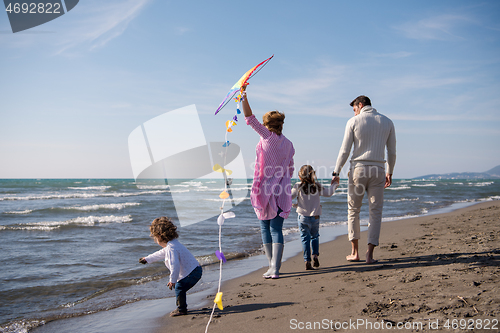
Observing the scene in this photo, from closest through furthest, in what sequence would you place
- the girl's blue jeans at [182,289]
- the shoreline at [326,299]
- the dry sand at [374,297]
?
the dry sand at [374,297] < the shoreline at [326,299] < the girl's blue jeans at [182,289]

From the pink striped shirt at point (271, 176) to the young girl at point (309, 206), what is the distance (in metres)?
0.69

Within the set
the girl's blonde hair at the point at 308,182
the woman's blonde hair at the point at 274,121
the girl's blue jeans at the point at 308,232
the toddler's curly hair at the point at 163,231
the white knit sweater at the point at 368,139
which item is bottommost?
the girl's blue jeans at the point at 308,232

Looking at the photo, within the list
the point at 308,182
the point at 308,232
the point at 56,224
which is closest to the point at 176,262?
the point at 308,232

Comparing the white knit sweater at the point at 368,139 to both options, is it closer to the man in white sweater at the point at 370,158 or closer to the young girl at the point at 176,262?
the man in white sweater at the point at 370,158

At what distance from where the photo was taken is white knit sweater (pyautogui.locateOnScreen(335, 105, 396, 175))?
351 centimetres

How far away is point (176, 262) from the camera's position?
9.29 ft

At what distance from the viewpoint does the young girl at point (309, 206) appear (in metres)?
3.95

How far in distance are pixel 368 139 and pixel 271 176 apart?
1.19 m

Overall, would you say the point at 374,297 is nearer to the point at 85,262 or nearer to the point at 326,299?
the point at 326,299

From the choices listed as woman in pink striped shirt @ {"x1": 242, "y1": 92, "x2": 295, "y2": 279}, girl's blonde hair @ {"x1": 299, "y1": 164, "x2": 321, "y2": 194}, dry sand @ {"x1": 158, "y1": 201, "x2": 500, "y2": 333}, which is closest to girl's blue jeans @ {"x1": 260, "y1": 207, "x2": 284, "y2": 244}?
woman in pink striped shirt @ {"x1": 242, "y1": 92, "x2": 295, "y2": 279}

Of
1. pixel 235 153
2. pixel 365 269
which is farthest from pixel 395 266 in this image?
pixel 235 153

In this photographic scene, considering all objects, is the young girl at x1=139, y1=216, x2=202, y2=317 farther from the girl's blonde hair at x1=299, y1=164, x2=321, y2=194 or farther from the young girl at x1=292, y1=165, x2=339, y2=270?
the girl's blonde hair at x1=299, y1=164, x2=321, y2=194

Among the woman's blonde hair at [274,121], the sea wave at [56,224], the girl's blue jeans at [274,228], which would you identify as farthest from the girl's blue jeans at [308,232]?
the sea wave at [56,224]

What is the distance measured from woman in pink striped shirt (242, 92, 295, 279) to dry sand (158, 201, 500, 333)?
2.17ft
